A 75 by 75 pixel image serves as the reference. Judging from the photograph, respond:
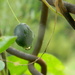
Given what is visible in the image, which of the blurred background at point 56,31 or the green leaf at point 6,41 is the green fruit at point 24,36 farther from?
the blurred background at point 56,31

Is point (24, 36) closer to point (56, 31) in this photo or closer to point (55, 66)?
point (55, 66)

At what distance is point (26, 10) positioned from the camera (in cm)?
187

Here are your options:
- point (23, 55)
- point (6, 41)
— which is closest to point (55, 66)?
point (23, 55)

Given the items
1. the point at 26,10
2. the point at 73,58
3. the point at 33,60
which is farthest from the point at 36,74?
the point at 73,58

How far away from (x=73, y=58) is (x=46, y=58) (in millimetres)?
4812

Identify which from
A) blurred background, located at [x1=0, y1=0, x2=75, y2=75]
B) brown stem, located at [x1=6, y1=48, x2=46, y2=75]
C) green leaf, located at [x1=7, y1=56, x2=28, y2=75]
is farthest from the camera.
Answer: blurred background, located at [x1=0, y1=0, x2=75, y2=75]

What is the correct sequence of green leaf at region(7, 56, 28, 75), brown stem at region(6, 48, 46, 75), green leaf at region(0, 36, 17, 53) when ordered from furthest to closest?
green leaf at region(7, 56, 28, 75), brown stem at region(6, 48, 46, 75), green leaf at region(0, 36, 17, 53)

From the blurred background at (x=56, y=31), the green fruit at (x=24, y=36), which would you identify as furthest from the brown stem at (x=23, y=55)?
the blurred background at (x=56, y=31)

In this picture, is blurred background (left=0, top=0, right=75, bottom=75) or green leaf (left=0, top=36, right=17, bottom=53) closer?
green leaf (left=0, top=36, right=17, bottom=53)

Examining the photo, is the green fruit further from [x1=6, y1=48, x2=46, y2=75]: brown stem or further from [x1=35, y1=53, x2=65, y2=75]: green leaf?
[x1=35, y1=53, x2=65, y2=75]: green leaf

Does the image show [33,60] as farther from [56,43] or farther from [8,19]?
[56,43]

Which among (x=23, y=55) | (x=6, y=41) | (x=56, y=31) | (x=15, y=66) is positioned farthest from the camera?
(x=56, y=31)

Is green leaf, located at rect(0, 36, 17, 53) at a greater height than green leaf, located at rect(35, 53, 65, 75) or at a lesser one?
greater

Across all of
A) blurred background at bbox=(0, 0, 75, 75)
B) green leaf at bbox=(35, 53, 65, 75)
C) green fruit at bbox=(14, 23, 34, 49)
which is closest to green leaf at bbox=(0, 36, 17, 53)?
green fruit at bbox=(14, 23, 34, 49)
